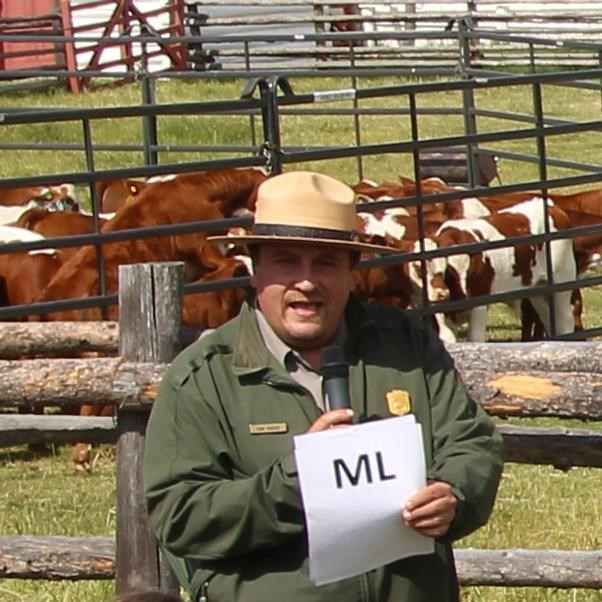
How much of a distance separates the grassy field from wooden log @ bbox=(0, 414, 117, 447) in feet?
Answer: 1.75

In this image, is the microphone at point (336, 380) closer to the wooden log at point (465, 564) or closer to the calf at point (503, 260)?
the wooden log at point (465, 564)

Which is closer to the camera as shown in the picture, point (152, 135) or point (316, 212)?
point (316, 212)

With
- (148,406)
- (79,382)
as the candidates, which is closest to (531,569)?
(148,406)

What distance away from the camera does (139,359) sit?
4.66 meters

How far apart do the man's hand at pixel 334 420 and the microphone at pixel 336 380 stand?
0.11 feet

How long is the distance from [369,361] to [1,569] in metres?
2.13

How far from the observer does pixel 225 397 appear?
3.55 m

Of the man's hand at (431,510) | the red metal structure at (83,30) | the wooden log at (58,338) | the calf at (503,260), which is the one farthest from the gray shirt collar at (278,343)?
the red metal structure at (83,30)

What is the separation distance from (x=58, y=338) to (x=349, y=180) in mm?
14025

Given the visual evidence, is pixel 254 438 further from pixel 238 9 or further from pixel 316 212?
pixel 238 9

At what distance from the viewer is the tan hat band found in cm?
353

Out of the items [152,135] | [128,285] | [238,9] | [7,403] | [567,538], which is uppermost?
[238,9]

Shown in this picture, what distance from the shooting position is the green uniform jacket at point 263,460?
345cm

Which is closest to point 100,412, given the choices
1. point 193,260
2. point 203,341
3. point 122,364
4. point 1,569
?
point 193,260
